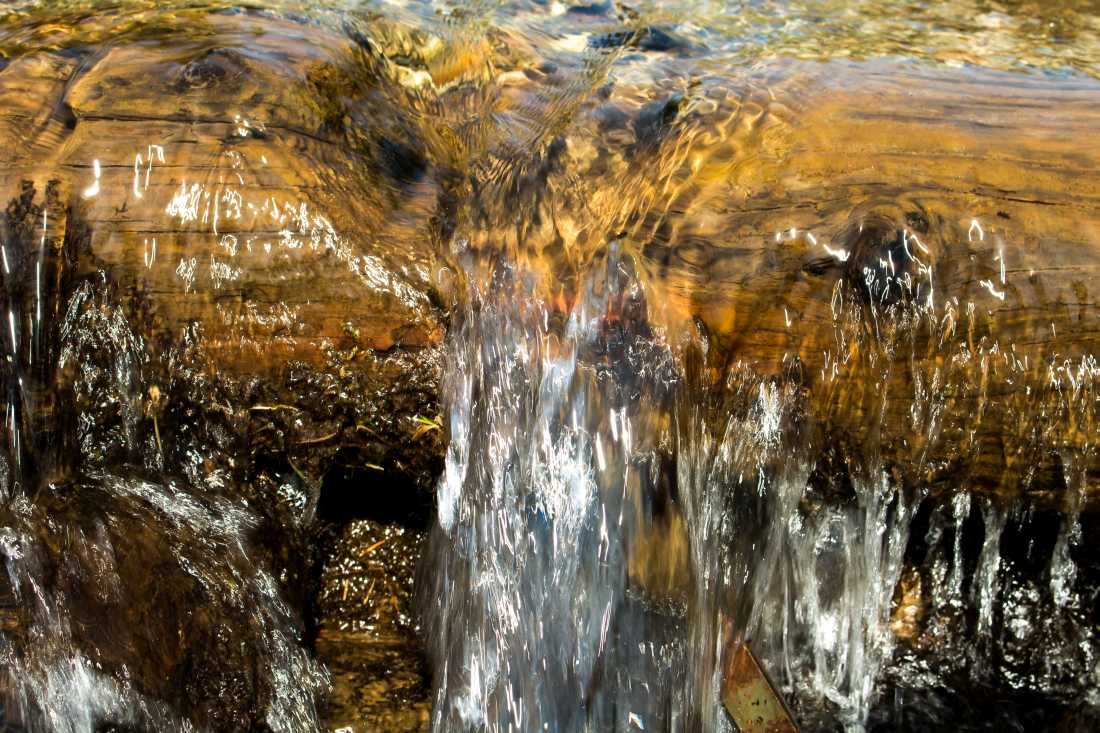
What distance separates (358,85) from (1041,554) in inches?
87.6

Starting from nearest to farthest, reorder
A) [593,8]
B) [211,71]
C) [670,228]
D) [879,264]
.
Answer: [879,264] < [670,228] < [211,71] < [593,8]

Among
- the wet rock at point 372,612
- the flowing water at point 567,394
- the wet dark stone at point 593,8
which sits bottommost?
the wet rock at point 372,612

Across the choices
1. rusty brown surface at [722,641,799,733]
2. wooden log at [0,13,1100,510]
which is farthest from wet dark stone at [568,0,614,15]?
rusty brown surface at [722,641,799,733]

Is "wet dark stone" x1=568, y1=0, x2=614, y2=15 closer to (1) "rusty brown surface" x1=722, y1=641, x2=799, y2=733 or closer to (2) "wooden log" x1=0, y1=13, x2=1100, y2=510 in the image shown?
(2) "wooden log" x1=0, y1=13, x2=1100, y2=510

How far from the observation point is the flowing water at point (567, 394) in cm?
233

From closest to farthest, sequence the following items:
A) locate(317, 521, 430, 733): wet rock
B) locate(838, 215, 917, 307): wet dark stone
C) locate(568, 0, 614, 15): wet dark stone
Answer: locate(838, 215, 917, 307): wet dark stone → locate(317, 521, 430, 733): wet rock → locate(568, 0, 614, 15): wet dark stone

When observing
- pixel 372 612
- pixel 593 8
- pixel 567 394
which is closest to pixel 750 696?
pixel 567 394

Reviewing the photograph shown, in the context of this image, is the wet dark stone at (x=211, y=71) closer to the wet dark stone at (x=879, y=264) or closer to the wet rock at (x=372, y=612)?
the wet rock at (x=372, y=612)

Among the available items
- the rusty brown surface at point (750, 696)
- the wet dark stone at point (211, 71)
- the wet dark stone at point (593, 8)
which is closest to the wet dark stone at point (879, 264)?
the rusty brown surface at point (750, 696)

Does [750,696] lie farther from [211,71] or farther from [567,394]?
[211,71]

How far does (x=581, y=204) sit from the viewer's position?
8.55 feet

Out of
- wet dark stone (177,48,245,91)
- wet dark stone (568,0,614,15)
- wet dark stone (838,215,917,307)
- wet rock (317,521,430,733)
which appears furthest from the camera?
wet dark stone (568,0,614,15)

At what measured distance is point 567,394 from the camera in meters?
2.45

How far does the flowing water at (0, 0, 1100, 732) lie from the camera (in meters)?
2.33
